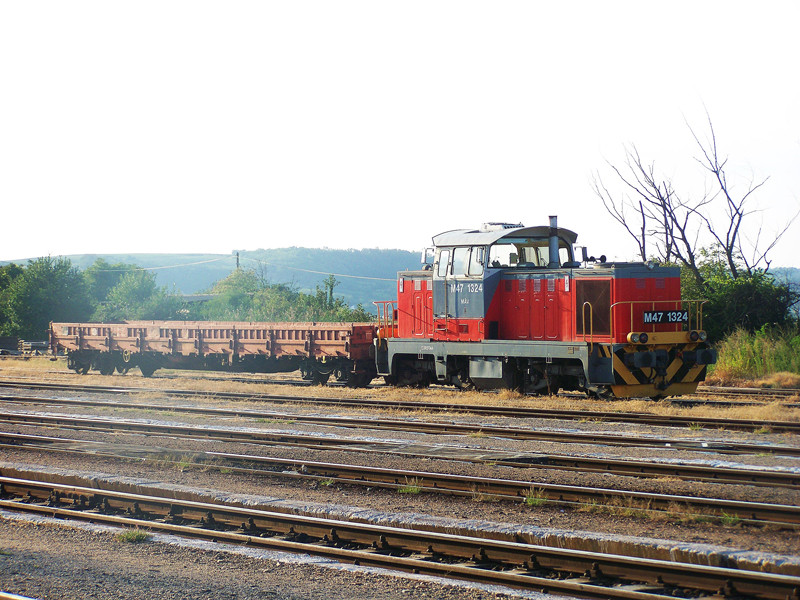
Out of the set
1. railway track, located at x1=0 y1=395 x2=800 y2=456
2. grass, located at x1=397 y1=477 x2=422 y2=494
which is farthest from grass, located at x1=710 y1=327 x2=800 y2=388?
grass, located at x1=397 y1=477 x2=422 y2=494

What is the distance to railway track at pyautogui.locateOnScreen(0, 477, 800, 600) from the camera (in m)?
6.04

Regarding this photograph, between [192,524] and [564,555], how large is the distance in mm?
3836

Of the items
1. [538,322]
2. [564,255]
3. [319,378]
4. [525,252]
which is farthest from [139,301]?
[538,322]

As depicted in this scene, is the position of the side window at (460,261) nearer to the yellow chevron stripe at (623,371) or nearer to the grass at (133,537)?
the yellow chevron stripe at (623,371)

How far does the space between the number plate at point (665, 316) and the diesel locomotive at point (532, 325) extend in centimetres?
2

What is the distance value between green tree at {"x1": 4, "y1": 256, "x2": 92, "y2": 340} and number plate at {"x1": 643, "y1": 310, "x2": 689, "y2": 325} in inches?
2012

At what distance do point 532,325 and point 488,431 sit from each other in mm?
4414

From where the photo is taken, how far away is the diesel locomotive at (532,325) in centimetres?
1608

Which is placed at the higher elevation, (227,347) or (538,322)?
(538,322)

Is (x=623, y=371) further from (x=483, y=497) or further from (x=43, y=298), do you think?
(x=43, y=298)

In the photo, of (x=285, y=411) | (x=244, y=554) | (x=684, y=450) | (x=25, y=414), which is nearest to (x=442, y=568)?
(x=244, y=554)

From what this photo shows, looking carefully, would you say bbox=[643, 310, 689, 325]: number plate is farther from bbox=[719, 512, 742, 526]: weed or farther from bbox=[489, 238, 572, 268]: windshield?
bbox=[719, 512, 742, 526]: weed

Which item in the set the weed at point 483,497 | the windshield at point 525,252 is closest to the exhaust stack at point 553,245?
the windshield at point 525,252

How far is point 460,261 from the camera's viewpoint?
721 inches
